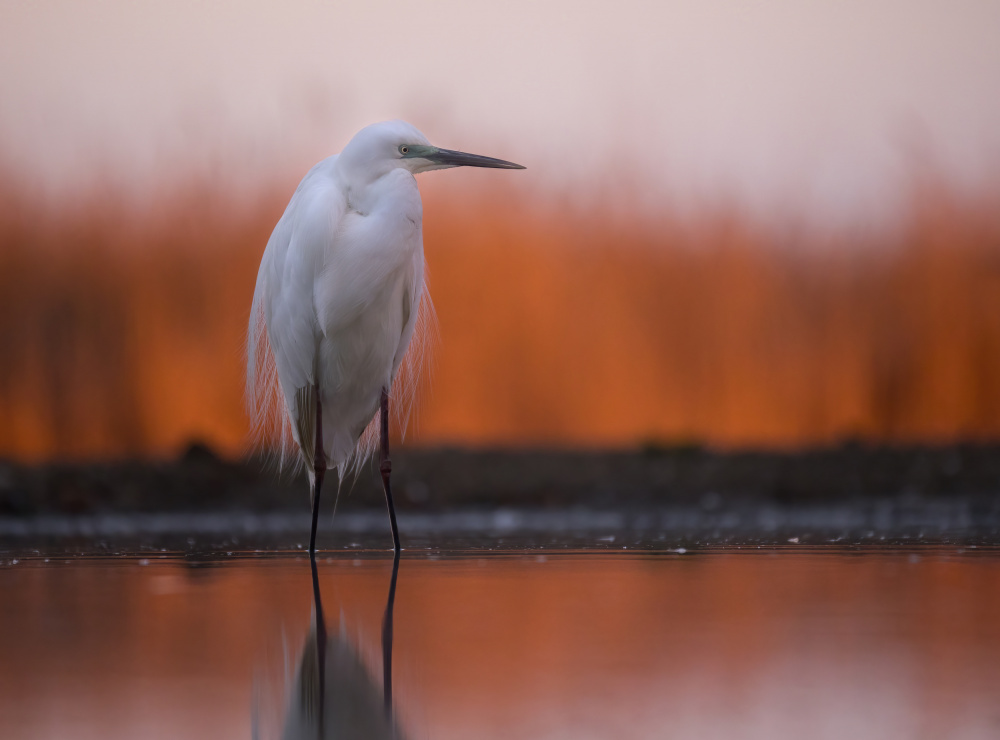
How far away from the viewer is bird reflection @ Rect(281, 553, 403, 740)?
1.11m

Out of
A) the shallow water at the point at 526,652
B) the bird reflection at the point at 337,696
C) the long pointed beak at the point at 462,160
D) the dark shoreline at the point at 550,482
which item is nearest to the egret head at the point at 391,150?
the long pointed beak at the point at 462,160

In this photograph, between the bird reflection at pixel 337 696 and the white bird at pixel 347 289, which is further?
the white bird at pixel 347 289

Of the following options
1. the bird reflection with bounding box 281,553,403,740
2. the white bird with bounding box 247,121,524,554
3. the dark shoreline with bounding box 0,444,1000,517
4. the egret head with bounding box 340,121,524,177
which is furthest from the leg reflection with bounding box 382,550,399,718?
the dark shoreline with bounding box 0,444,1000,517

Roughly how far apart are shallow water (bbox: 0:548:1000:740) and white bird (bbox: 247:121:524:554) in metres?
1.00

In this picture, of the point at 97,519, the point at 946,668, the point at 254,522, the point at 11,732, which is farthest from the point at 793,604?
the point at 97,519

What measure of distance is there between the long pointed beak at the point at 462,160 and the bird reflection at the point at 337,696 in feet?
6.49

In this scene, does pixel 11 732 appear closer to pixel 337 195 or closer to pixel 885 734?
pixel 885 734

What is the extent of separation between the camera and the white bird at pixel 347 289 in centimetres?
321

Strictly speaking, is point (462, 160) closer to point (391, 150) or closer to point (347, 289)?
point (391, 150)

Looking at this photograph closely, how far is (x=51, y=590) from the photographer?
7.65 ft

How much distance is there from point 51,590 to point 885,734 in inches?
75.1

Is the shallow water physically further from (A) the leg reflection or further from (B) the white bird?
(B) the white bird

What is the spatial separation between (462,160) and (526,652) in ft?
7.06

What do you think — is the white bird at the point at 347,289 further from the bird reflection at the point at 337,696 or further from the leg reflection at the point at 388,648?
the bird reflection at the point at 337,696
